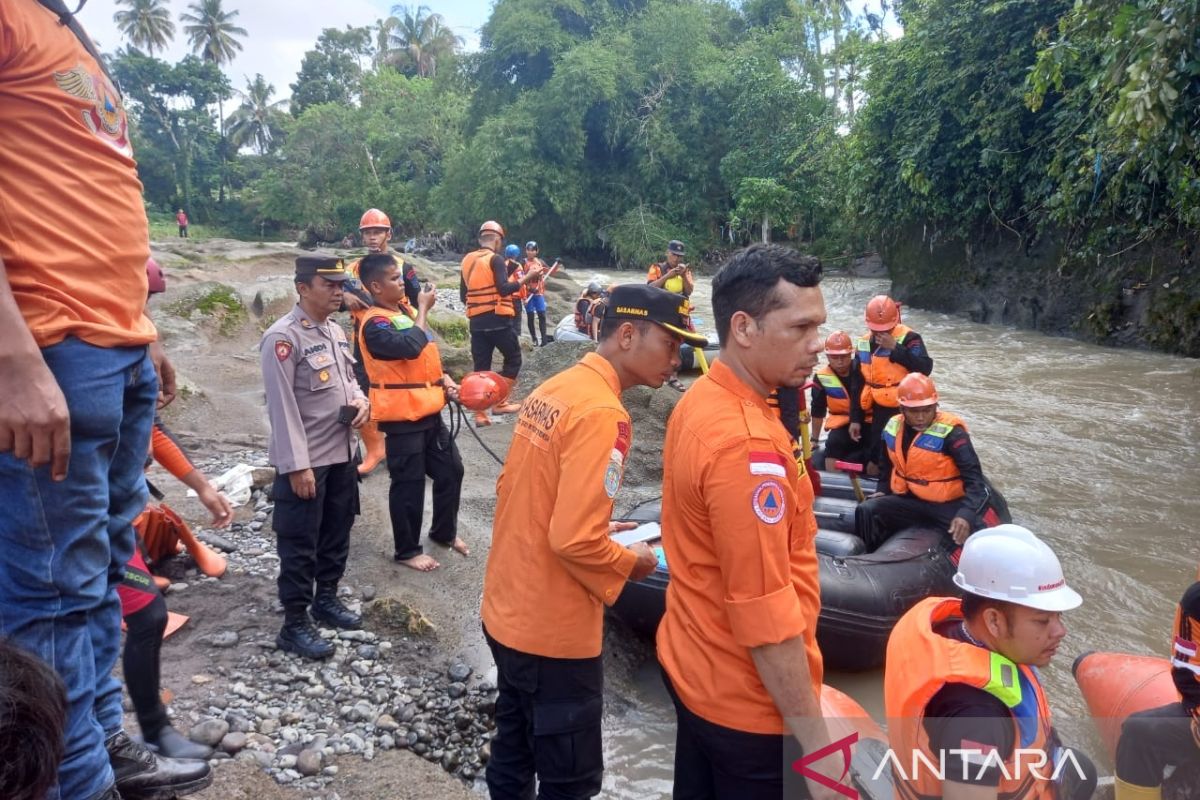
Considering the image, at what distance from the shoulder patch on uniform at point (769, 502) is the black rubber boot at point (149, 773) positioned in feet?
5.22

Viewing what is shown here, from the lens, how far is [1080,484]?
7090mm

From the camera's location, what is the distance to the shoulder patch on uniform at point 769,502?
5.51ft

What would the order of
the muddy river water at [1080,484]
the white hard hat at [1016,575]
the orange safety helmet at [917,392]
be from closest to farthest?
the white hard hat at [1016,575] < the muddy river water at [1080,484] < the orange safety helmet at [917,392]

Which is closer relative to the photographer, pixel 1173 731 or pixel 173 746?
pixel 173 746

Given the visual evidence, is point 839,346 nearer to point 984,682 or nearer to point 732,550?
point 984,682

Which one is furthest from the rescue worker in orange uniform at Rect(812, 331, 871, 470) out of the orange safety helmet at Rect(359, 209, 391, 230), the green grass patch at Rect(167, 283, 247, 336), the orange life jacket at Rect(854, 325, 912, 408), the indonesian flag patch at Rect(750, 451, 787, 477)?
the green grass patch at Rect(167, 283, 247, 336)

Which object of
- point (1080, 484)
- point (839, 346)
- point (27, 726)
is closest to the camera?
point (27, 726)

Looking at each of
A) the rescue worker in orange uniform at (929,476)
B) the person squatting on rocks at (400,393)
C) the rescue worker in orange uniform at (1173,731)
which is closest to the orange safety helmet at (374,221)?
the person squatting on rocks at (400,393)

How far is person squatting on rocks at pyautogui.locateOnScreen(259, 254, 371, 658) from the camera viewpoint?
3377mm

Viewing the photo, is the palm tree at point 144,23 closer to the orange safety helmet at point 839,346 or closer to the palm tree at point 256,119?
the palm tree at point 256,119

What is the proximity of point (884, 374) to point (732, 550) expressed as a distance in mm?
4782

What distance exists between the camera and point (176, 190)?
41969 mm

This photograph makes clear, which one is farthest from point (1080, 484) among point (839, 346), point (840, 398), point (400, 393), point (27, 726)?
point (27, 726)

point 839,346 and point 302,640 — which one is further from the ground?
point 839,346
